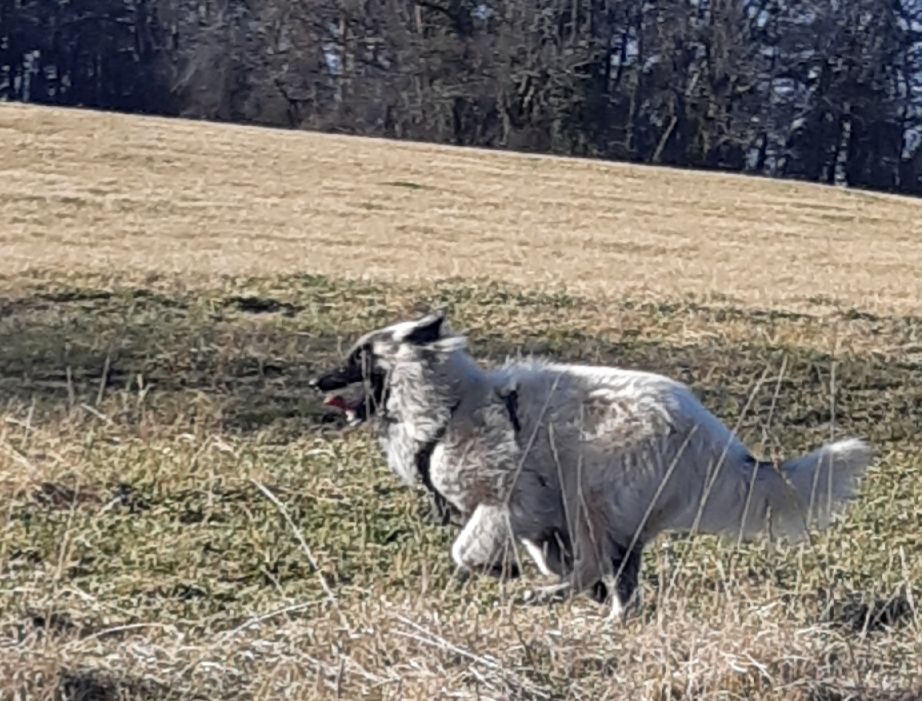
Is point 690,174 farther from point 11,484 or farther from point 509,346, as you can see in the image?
point 11,484

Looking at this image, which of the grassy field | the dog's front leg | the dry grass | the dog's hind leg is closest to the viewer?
the grassy field

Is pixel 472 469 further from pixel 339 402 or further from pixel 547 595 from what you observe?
pixel 339 402

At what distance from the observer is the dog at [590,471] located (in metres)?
4.97

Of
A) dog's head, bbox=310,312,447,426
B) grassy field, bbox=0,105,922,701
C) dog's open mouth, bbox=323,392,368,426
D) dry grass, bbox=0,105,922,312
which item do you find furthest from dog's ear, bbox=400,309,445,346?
dry grass, bbox=0,105,922,312

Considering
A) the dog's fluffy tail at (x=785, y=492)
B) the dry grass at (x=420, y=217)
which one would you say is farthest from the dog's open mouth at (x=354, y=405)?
the dry grass at (x=420, y=217)

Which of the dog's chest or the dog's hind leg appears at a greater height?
the dog's chest

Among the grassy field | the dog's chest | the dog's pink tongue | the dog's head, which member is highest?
the dog's head

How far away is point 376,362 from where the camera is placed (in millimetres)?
5434

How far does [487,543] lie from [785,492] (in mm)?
949

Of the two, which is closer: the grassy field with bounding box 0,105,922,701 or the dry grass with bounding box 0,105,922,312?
the grassy field with bounding box 0,105,922,701

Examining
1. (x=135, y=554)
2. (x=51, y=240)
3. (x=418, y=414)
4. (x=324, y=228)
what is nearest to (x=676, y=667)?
(x=418, y=414)

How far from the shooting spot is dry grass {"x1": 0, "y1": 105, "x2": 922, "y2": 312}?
15.8 meters

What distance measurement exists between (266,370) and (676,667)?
6103 mm

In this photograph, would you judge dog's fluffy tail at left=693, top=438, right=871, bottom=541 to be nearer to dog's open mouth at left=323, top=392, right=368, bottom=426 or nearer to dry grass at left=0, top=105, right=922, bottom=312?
dog's open mouth at left=323, top=392, right=368, bottom=426
